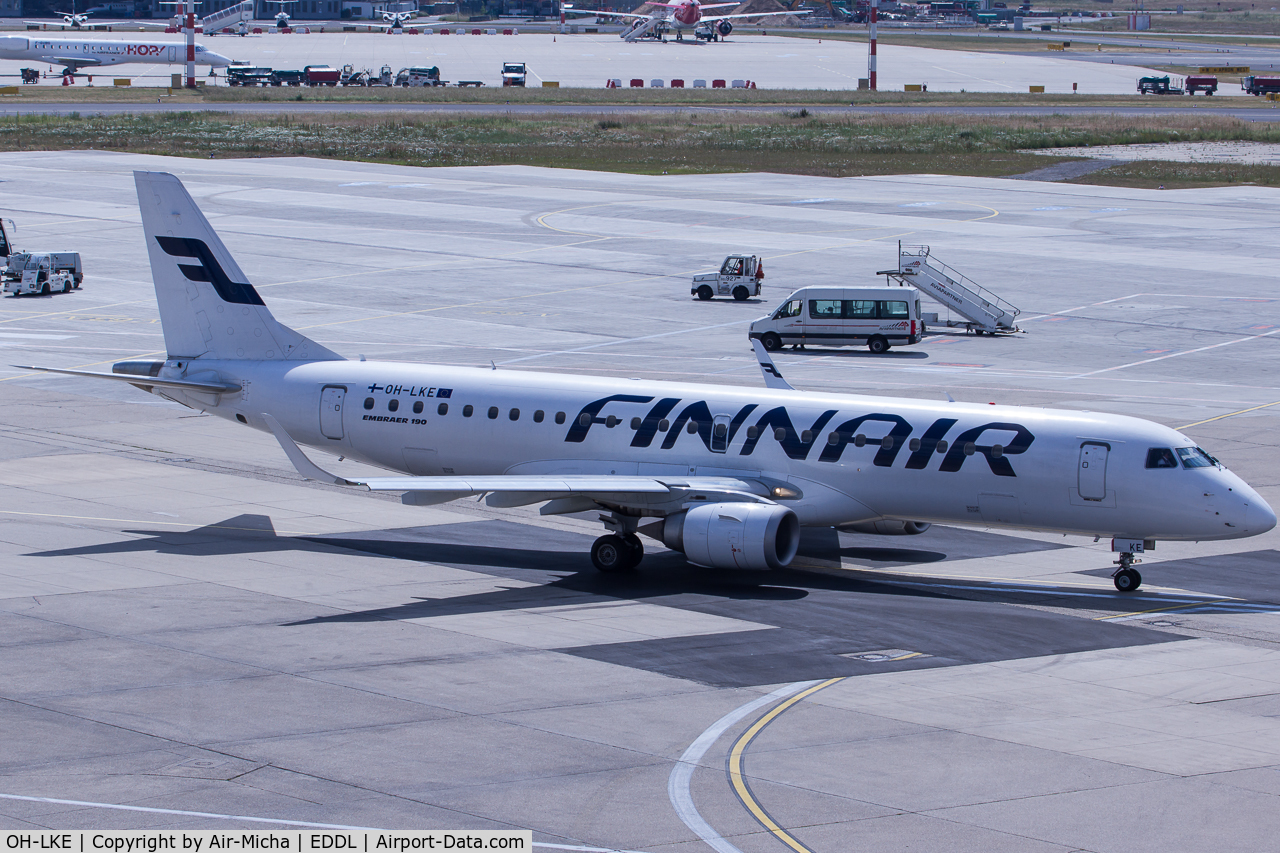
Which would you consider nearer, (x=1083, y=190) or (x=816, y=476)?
(x=816, y=476)

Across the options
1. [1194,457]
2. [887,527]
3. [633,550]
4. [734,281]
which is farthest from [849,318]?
[1194,457]

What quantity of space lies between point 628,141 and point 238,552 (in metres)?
114

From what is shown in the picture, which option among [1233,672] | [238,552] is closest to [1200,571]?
[1233,672]

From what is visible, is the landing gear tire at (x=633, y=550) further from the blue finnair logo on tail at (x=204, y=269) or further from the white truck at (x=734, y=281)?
the white truck at (x=734, y=281)

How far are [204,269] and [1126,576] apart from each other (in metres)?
26.5

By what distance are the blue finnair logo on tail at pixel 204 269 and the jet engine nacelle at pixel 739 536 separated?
51.7 feet

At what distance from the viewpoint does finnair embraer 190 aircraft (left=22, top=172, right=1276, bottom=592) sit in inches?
1358

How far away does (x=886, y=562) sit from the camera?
38500 mm

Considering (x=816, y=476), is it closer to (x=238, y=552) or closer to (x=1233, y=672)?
(x=1233, y=672)

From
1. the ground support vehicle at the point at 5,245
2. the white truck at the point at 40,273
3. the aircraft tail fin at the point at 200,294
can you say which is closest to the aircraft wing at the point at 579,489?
the aircraft tail fin at the point at 200,294

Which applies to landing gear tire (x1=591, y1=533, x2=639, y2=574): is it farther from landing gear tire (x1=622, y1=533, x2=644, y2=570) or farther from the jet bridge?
the jet bridge

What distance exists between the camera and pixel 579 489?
35.8 meters

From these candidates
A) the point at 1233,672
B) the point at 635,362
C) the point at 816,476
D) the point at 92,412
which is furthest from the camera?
the point at 635,362

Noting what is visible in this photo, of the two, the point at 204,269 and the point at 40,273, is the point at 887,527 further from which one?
the point at 40,273
